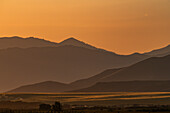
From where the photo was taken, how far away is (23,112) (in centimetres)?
9606

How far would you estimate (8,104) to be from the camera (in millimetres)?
128375

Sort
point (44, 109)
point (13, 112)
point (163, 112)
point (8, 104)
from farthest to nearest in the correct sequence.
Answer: point (8, 104), point (44, 109), point (13, 112), point (163, 112)

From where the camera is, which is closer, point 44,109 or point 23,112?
point 23,112

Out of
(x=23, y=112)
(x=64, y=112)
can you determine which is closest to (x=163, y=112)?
(x=64, y=112)

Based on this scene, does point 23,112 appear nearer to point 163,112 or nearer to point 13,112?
point 13,112

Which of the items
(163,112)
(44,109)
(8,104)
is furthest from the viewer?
(8,104)

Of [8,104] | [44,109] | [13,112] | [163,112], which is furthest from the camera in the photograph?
[8,104]

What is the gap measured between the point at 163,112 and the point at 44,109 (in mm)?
25073

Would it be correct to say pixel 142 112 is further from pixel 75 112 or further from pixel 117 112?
pixel 75 112

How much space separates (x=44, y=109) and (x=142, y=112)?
860 inches

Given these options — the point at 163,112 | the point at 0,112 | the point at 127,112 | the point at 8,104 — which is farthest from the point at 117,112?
the point at 8,104

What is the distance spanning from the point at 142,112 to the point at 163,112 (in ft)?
11.4

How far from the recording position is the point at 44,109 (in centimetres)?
10481

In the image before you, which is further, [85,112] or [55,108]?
[55,108]
